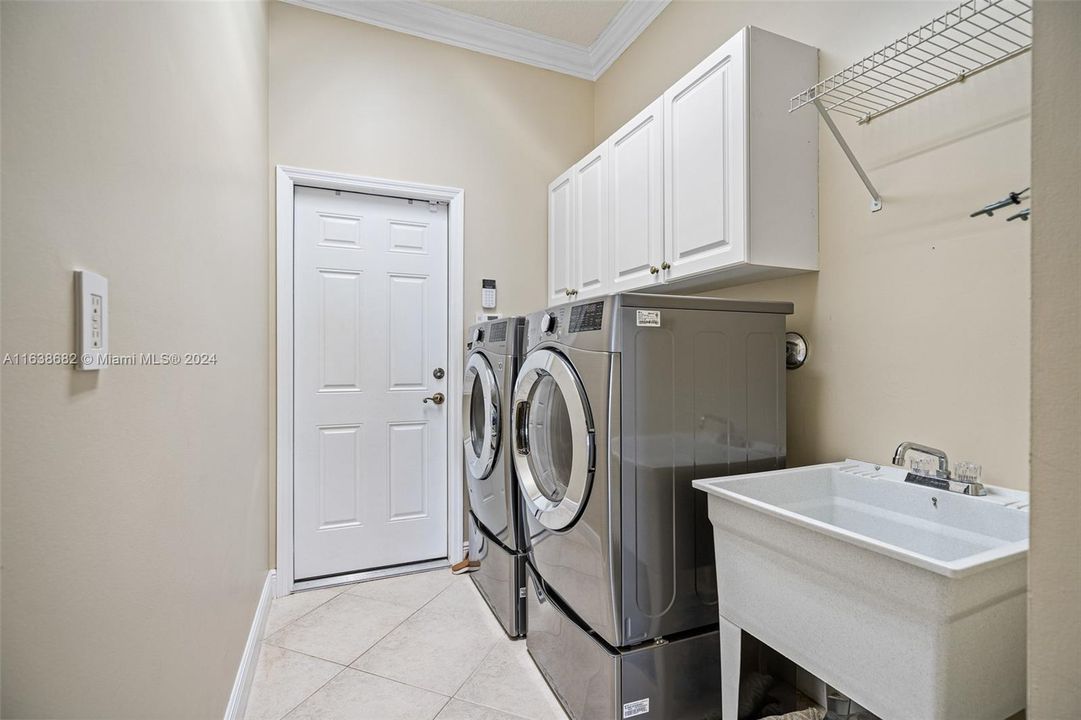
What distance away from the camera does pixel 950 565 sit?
800mm

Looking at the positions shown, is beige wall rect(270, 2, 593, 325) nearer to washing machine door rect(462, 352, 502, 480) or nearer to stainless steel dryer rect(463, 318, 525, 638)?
washing machine door rect(462, 352, 502, 480)

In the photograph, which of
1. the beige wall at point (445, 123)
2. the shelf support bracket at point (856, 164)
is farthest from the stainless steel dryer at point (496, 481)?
the shelf support bracket at point (856, 164)

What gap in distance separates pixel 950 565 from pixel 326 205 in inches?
113

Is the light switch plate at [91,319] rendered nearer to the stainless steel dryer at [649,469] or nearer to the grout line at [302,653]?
the stainless steel dryer at [649,469]

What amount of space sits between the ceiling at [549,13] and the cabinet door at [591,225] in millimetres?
840

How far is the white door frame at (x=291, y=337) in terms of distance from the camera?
255cm

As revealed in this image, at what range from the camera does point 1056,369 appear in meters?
0.47

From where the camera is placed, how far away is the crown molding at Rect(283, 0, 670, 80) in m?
2.65

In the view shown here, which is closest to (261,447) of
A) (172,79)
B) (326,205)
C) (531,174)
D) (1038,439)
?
(326,205)

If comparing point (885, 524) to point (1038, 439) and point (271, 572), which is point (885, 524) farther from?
point (271, 572)

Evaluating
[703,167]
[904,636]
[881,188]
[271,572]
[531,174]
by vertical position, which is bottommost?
[271,572]

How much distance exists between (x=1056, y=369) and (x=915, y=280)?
120 centimetres

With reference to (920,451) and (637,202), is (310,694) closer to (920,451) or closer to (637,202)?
(920,451)

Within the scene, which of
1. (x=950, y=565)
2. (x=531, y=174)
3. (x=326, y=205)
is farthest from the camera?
(x=531, y=174)
